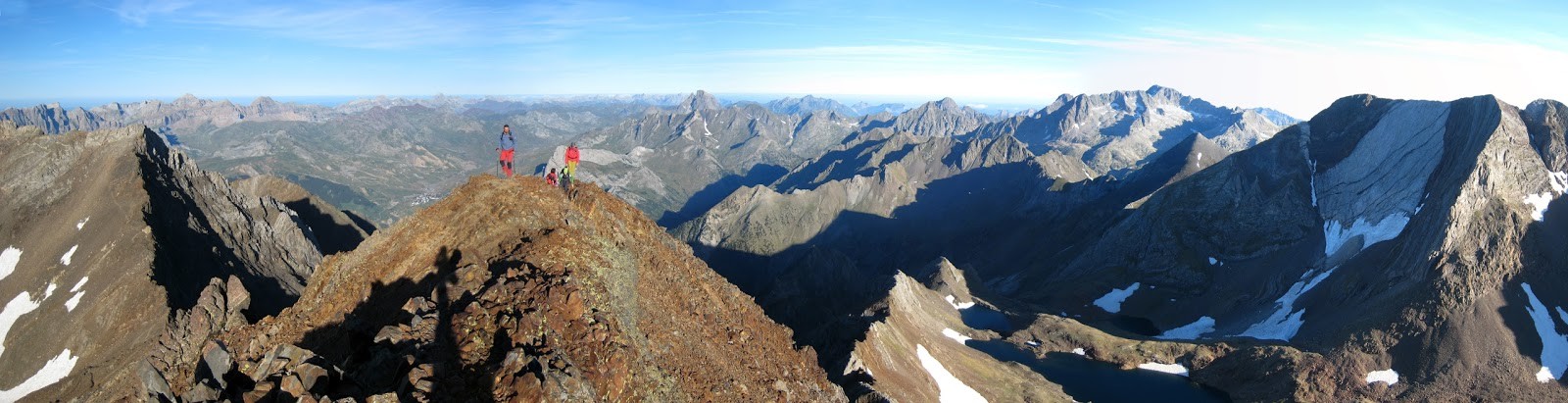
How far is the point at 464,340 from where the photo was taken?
1841cm

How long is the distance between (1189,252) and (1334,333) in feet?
179

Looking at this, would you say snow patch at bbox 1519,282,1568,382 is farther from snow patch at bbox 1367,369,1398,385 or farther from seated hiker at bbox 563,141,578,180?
seated hiker at bbox 563,141,578,180

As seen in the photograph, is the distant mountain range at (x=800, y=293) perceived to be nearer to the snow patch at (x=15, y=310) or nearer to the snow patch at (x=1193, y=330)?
the snow patch at (x=15, y=310)

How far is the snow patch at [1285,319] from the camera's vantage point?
11738 cm

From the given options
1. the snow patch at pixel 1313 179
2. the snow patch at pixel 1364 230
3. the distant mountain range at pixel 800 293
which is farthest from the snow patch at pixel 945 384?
the snow patch at pixel 1313 179

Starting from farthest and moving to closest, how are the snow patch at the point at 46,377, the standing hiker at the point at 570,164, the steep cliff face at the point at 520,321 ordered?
the snow patch at the point at 46,377, the standing hiker at the point at 570,164, the steep cliff face at the point at 520,321

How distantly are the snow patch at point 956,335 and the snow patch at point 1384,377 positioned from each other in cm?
5748

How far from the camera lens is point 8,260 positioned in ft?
303

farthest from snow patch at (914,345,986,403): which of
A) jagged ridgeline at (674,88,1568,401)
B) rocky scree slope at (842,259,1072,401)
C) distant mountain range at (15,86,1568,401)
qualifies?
jagged ridgeline at (674,88,1568,401)

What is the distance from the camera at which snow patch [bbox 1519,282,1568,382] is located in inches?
3636

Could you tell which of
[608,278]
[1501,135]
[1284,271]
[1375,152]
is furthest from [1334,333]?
[608,278]

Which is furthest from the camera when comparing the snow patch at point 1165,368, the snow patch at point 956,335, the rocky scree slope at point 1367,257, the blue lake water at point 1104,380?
the snow patch at point 956,335

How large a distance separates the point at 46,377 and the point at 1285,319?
184 metres

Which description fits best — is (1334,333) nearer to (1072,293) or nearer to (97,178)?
(1072,293)
